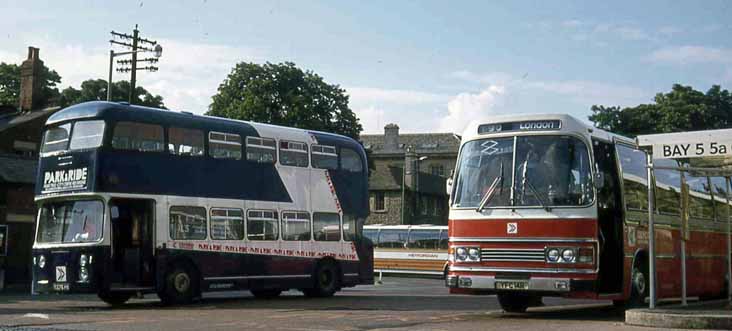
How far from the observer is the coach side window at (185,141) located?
2209 centimetres

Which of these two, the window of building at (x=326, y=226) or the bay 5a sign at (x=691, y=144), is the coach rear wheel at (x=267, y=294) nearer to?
the window of building at (x=326, y=226)

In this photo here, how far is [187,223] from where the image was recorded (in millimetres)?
22469

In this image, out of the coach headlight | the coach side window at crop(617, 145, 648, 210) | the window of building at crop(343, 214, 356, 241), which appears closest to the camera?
the coach headlight

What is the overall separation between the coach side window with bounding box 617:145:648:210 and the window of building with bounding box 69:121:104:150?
10.7 metres

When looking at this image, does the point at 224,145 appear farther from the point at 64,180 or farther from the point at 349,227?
the point at 349,227

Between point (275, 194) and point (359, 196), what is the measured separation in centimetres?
346

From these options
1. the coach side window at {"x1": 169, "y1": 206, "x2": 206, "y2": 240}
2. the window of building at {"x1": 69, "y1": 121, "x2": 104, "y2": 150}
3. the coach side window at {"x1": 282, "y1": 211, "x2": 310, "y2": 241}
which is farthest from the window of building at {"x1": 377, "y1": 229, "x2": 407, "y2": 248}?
the window of building at {"x1": 69, "y1": 121, "x2": 104, "y2": 150}

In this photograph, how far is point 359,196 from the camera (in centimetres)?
2739

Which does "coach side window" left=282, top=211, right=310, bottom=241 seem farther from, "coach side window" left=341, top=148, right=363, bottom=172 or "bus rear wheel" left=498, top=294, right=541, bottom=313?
"bus rear wheel" left=498, top=294, right=541, bottom=313

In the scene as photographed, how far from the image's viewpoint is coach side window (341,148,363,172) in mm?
26734

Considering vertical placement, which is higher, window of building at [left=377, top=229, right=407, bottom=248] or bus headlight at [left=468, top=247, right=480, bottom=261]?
window of building at [left=377, top=229, right=407, bottom=248]

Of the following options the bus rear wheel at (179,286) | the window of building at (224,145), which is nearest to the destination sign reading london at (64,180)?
the bus rear wheel at (179,286)

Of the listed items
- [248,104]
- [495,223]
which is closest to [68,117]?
[495,223]

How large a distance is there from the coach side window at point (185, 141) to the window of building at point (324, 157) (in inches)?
153
